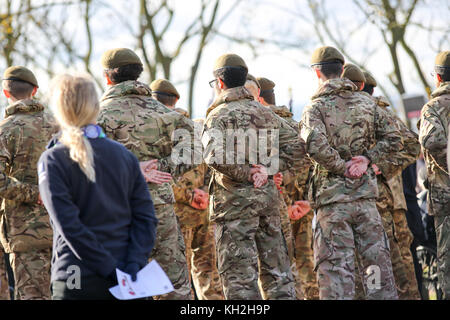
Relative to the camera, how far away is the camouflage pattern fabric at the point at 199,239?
810 centimetres

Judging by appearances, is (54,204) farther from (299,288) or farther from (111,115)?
(299,288)

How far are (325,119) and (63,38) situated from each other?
18245 mm

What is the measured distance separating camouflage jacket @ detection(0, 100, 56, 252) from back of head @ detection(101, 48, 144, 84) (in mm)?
899

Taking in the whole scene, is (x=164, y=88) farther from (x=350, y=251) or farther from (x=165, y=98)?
(x=350, y=251)

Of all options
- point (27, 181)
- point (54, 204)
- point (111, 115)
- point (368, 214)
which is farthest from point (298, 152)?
point (54, 204)

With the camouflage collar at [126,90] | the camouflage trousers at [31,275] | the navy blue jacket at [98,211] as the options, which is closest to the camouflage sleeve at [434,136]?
the camouflage collar at [126,90]

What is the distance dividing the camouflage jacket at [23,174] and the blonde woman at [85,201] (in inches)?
96.9

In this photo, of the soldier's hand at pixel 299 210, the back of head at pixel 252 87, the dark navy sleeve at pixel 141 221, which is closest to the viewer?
the dark navy sleeve at pixel 141 221

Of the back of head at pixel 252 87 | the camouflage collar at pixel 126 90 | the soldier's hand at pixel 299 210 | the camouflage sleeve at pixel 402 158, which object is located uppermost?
the back of head at pixel 252 87

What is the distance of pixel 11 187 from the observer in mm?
6262

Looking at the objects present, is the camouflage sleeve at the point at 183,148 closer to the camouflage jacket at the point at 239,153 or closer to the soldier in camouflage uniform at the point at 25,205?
the camouflage jacket at the point at 239,153

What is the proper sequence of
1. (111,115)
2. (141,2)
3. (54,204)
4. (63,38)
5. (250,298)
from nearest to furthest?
(54,204) → (111,115) → (250,298) → (141,2) → (63,38)

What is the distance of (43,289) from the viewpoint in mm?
6473

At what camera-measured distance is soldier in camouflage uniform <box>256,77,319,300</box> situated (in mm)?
8336
